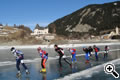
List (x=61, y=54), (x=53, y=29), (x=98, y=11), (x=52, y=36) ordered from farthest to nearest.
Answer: (x=98, y=11), (x=53, y=29), (x=52, y=36), (x=61, y=54)

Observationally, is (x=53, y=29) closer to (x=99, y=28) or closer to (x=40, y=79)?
(x=99, y=28)

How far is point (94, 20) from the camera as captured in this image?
178 metres

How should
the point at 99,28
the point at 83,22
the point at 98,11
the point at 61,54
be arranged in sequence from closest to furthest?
the point at 61,54, the point at 99,28, the point at 83,22, the point at 98,11

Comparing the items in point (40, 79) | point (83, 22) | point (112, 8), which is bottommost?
point (40, 79)

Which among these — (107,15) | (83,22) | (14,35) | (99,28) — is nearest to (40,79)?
(14,35)

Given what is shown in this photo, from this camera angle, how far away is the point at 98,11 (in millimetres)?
191625

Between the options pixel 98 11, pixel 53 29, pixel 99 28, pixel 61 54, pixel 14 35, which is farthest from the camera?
pixel 98 11

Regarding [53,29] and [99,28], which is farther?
[99,28]

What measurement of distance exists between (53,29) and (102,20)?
192ft

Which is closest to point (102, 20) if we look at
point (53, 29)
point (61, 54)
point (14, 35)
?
point (53, 29)

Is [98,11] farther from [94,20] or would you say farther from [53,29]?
[53,29]

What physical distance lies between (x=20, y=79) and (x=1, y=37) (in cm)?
7254

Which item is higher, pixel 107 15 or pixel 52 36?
pixel 107 15

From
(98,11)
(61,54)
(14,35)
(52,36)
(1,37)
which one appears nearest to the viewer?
(61,54)
